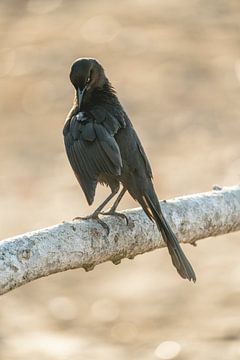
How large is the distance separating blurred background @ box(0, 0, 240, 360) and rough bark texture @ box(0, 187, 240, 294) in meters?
4.90

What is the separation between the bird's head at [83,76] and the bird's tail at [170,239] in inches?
32.0

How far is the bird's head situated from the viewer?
6.61 metres

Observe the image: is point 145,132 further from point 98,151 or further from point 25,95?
point 98,151

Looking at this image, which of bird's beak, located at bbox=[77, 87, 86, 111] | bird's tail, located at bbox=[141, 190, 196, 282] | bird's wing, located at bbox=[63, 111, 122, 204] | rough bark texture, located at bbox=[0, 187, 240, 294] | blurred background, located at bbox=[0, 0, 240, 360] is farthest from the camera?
blurred background, located at bbox=[0, 0, 240, 360]

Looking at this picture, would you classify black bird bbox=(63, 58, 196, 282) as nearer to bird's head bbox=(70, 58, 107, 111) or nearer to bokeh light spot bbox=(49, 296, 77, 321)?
bird's head bbox=(70, 58, 107, 111)

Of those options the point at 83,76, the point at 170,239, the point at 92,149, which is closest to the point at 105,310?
the point at 83,76

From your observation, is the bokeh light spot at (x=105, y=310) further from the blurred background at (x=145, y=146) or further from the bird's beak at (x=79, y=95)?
the bird's beak at (x=79, y=95)

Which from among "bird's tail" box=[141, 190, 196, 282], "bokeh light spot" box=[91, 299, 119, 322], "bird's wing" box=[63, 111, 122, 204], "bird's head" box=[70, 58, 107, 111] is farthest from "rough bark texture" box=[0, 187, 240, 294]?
"bokeh light spot" box=[91, 299, 119, 322]

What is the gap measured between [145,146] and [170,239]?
9.66 metres

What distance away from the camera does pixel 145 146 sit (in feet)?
51.1

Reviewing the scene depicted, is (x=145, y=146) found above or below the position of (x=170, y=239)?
above

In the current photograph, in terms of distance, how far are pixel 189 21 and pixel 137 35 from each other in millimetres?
884

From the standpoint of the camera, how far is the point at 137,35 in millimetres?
17953

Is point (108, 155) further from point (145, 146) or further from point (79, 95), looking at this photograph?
point (145, 146)
